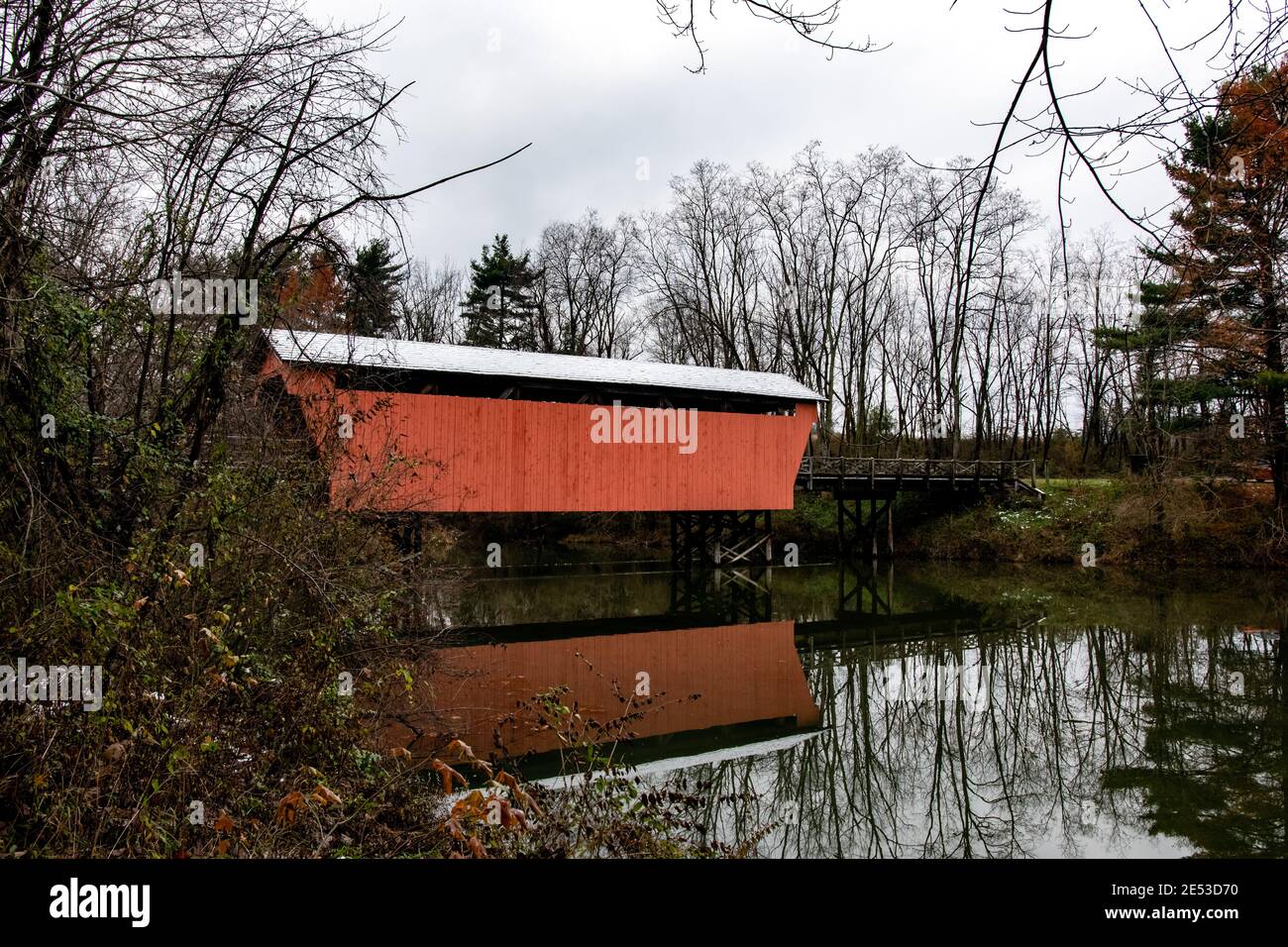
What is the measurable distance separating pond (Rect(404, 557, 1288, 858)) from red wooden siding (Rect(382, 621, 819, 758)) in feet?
0.15

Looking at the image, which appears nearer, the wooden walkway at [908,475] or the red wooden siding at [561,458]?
the red wooden siding at [561,458]

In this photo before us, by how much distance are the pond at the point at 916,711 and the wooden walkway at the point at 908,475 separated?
7.52 m

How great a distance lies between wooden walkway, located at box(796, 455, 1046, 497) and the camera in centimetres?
2422

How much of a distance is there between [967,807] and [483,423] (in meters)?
11.8

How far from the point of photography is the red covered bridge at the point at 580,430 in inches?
593

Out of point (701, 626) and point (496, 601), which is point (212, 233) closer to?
A: point (701, 626)

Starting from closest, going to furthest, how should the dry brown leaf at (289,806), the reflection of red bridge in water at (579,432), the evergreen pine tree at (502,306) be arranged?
the dry brown leaf at (289,806) → the reflection of red bridge in water at (579,432) → the evergreen pine tree at (502,306)

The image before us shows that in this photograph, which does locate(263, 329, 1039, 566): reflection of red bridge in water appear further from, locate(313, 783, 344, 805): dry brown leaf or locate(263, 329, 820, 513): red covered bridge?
locate(313, 783, 344, 805): dry brown leaf

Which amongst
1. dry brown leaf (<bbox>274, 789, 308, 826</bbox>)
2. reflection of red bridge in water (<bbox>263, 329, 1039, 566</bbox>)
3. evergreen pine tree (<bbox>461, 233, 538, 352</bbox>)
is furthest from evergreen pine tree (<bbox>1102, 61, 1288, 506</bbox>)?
evergreen pine tree (<bbox>461, 233, 538, 352</bbox>)

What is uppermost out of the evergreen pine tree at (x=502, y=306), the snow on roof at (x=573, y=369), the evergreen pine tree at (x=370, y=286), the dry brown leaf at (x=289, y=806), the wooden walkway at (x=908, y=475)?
the evergreen pine tree at (x=502, y=306)

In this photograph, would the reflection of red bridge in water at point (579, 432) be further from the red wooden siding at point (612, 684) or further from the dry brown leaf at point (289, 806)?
the dry brown leaf at point (289, 806)

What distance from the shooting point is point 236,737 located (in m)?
4.34

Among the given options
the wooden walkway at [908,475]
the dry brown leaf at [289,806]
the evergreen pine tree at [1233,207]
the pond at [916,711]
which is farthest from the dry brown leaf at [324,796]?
the wooden walkway at [908,475]
